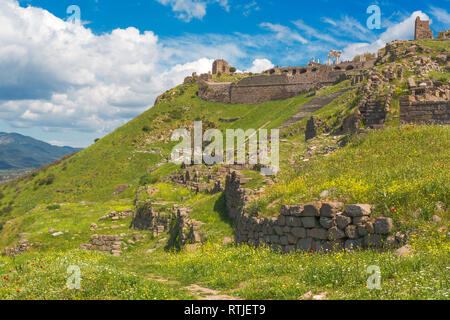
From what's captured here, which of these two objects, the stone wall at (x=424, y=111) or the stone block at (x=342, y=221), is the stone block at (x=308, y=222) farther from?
the stone wall at (x=424, y=111)

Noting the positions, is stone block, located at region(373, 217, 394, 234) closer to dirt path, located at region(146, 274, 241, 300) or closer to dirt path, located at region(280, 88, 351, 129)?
dirt path, located at region(146, 274, 241, 300)

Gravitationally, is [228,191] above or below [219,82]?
below

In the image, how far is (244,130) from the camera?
56.9m

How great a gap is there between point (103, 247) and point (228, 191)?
30.2 feet

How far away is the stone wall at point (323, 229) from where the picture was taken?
7953mm

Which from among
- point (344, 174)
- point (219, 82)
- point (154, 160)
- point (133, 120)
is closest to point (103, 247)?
point (344, 174)

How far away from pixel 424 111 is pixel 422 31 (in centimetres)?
3780

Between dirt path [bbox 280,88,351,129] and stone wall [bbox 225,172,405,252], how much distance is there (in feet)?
108

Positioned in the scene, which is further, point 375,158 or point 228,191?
point 228,191

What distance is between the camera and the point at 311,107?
47969mm

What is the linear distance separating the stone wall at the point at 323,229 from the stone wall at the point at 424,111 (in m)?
10.2

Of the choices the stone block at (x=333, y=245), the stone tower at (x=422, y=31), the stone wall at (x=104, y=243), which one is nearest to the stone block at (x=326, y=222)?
the stone block at (x=333, y=245)

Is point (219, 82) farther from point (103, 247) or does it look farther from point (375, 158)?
point (375, 158)

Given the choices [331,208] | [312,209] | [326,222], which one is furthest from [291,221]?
[331,208]
